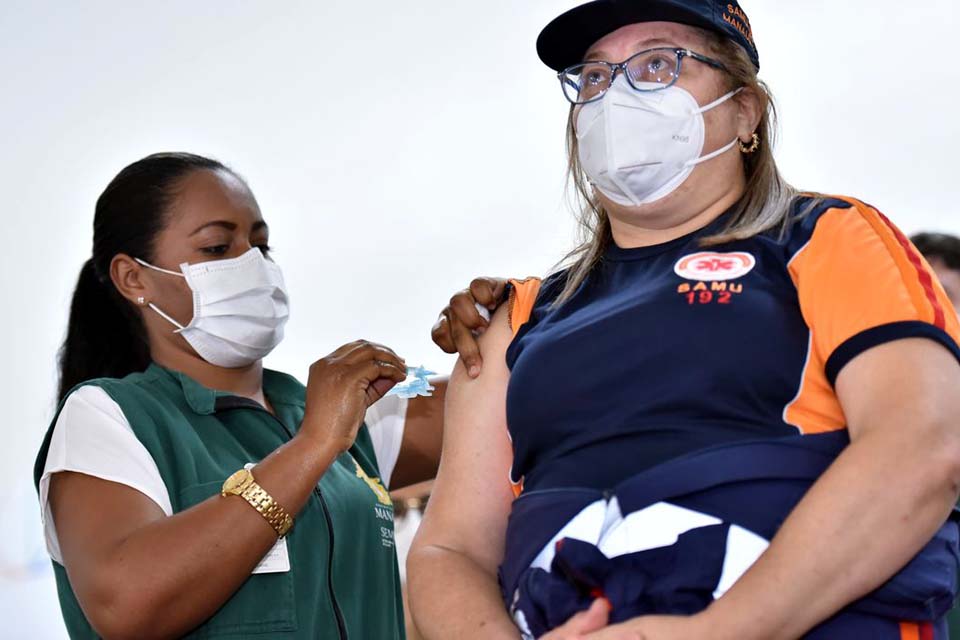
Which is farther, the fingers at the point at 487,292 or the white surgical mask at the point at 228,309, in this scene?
the white surgical mask at the point at 228,309

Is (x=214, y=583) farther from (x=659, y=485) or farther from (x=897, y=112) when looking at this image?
(x=897, y=112)

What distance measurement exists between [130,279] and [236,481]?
551mm

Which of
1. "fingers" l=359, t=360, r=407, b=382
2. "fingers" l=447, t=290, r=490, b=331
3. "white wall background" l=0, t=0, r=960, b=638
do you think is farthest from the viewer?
"white wall background" l=0, t=0, r=960, b=638

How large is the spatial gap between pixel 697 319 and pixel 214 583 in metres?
0.99

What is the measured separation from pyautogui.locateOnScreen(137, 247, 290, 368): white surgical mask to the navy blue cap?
0.89 meters

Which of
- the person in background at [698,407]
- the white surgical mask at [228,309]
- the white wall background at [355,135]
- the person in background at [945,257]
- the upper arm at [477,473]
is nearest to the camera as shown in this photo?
the person in background at [698,407]

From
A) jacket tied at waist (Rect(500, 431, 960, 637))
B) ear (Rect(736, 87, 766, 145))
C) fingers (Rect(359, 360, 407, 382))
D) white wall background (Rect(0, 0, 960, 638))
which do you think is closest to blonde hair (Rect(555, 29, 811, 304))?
ear (Rect(736, 87, 766, 145))

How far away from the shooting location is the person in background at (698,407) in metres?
1.20

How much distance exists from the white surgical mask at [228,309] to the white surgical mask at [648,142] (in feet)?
3.18

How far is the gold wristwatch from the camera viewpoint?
1995 mm

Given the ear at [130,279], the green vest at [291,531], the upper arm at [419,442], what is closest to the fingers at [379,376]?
the green vest at [291,531]

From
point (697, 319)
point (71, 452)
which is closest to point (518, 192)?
point (71, 452)

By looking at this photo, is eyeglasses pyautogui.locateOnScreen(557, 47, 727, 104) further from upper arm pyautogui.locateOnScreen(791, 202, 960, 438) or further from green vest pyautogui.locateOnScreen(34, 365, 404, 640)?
green vest pyautogui.locateOnScreen(34, 365, 404, 640)

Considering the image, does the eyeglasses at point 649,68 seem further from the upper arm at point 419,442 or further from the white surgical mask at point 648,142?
the upper arm at point 419,442
